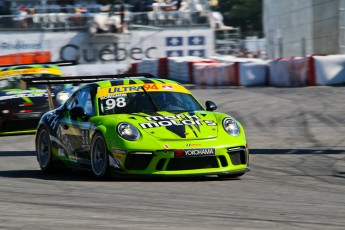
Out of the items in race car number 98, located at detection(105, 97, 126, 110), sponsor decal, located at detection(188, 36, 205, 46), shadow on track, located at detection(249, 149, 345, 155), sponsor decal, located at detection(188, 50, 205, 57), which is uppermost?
race car number 98, located at detection(105, 97, 126, 110)

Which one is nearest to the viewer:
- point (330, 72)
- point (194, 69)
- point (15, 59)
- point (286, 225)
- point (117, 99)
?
point (286, 225)

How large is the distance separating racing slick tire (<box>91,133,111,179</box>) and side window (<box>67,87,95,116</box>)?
54cm

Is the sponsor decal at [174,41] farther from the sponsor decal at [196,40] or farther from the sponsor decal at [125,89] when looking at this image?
the sponsor decal at [125,89]

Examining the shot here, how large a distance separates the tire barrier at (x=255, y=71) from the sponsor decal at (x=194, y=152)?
14.7 m

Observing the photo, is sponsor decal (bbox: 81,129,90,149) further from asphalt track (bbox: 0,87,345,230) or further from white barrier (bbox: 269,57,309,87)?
white barrier (bbox: 269,57,309,87)

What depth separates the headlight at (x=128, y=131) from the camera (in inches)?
310

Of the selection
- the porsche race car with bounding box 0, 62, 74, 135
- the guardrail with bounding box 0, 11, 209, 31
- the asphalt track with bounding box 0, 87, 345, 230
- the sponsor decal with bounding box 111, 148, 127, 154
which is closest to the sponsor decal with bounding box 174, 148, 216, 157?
the asphalt track with bounding box 0, 87, 345, 230

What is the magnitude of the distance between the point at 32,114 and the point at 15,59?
2439 centimetres

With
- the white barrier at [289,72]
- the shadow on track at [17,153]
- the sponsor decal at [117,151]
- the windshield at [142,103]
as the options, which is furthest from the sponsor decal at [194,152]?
the white barrier at [289,72]

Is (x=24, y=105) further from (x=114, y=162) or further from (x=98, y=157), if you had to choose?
(x=114, y=162)

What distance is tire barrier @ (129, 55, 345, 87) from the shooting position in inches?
872

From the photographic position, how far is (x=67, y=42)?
41.9 metres

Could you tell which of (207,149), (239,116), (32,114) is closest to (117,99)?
(207,149)

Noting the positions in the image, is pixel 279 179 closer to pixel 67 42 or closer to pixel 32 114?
pixel 32 114
